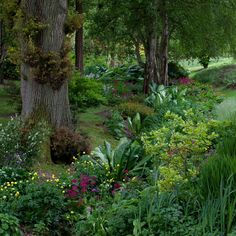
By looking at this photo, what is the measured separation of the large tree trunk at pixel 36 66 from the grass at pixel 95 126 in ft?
3.82

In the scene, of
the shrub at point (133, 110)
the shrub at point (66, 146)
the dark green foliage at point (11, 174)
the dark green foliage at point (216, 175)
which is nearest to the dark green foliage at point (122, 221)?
the dark green foliage at point (216, 175)

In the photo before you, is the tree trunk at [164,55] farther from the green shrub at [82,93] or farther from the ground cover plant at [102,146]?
the green shrub at [82,93]

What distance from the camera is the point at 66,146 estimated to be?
423 inches

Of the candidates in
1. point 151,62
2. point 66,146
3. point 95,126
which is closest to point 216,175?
point 66,146

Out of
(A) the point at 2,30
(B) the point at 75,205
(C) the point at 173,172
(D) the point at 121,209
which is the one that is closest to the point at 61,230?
(B) the point at 75,205

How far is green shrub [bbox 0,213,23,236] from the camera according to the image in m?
5.86

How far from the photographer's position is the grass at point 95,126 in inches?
509

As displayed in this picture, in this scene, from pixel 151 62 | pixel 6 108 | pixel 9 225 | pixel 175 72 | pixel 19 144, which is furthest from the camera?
pixel 175 72

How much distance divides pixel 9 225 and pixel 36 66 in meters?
5.41

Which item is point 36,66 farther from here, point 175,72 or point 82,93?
point 175,72

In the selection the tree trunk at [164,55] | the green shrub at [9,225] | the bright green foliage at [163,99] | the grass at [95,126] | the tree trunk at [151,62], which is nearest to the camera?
the green shrub at [9,225]

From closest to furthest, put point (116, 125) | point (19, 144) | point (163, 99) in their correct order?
point (19, 144) < point (116, 125) < point (163, 99)

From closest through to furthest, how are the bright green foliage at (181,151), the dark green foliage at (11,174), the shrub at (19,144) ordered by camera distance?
the bright green foliage at (181,151), the dark green foliage at (11,174), the shrub at (19,144)

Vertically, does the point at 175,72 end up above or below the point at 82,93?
above
